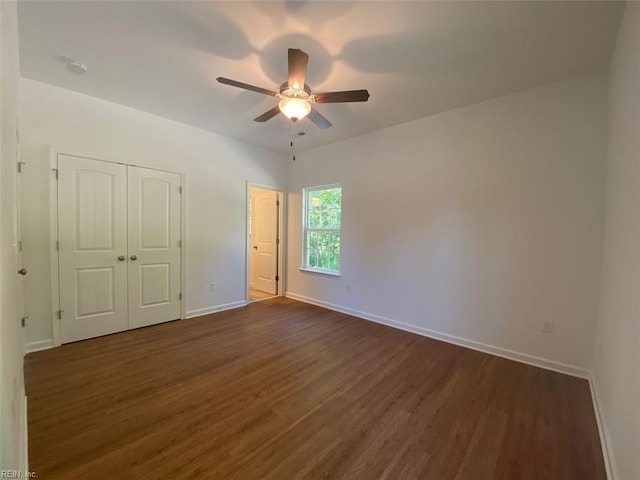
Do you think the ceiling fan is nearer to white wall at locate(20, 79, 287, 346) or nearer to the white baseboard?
white wall at locate(20, 79, 287, 346)

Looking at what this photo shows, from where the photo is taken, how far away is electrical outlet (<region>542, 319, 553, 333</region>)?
2.60 meters

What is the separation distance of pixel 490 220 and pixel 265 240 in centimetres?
392

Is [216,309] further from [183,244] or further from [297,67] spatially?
[297,67]

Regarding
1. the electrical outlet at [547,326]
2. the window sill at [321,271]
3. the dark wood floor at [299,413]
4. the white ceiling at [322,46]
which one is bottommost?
the dark wood floor at [299,413]

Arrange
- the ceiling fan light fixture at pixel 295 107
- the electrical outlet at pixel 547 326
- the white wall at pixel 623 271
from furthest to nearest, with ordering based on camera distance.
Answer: the electrical outlet at pixel 547 326 < the ceiling fan light fixture at pixel 295 107 < the white wall at pixel 623 271

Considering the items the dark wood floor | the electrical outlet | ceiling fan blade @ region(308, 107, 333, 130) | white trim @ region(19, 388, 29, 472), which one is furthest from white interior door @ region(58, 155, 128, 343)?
the electrical outlet

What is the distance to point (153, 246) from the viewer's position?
141 inches

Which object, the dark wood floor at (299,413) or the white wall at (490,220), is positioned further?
the white wall at (490,220)

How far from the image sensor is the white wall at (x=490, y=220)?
2457 mm

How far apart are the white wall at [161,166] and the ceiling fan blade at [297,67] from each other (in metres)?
2.45

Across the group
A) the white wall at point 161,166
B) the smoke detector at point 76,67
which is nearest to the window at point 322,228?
the white wall at point 161,166

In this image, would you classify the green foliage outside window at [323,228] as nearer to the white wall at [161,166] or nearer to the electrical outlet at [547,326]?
the white wall at [161,166]

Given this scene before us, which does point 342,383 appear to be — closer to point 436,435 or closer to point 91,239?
point 436,435

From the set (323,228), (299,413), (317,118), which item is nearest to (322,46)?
(317,118)
